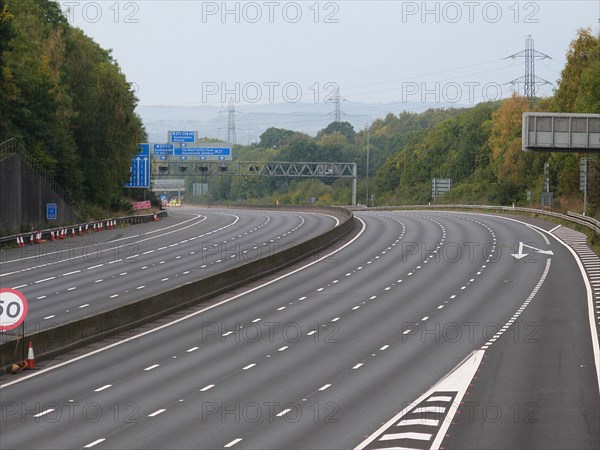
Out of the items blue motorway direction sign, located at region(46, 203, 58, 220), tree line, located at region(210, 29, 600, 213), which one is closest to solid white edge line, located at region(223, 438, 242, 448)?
blue motorway direction sign, located at region(46, 203, 58, 220)

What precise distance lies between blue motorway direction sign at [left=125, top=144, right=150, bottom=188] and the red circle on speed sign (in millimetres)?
75795

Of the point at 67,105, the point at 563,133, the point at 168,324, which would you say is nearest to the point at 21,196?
the point at 67,105

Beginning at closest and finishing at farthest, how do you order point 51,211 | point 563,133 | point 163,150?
point 563,133
point 51,211
point 163,150

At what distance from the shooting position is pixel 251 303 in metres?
40.9

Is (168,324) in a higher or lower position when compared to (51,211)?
lower

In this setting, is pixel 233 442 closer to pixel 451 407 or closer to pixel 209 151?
pixel 451 407

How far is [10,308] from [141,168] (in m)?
77.2

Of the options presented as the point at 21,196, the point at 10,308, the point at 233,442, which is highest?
the point at 21,196

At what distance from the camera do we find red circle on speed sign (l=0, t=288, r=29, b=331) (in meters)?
27.1

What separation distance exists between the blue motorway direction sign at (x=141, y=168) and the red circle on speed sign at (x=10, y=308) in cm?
7579

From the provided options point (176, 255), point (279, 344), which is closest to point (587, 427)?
point (279, 344)

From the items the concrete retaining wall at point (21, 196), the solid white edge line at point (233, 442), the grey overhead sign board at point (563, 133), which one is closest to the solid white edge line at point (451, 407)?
the solid white edge line at point (233, 442)

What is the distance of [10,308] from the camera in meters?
27.1

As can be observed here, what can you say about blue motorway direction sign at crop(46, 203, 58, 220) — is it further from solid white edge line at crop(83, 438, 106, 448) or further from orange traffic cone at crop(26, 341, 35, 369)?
solid white edge line at crop(83, 438, 106, 448)
